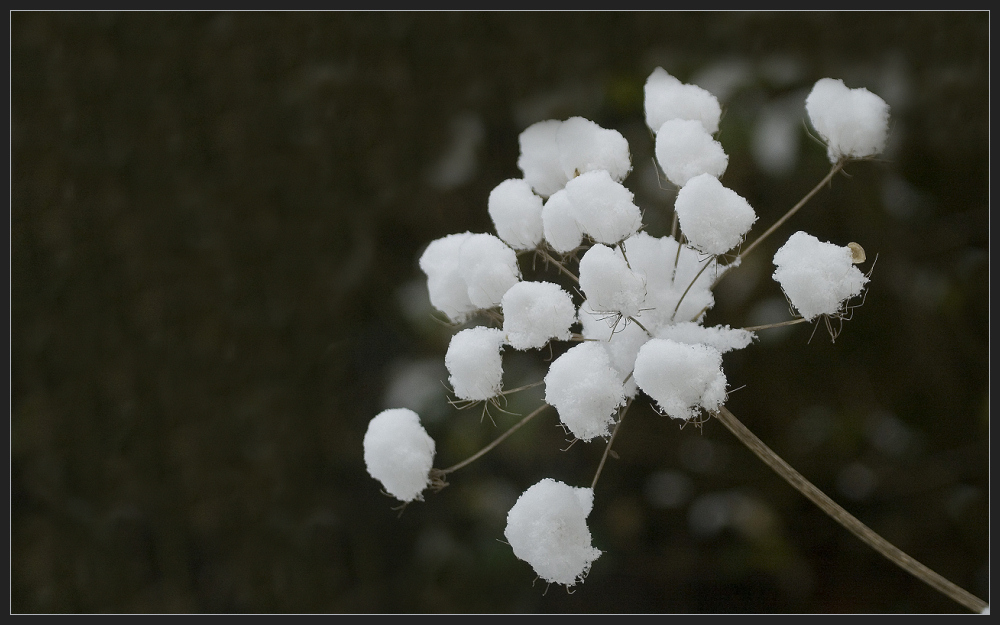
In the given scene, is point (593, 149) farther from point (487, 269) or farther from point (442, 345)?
point (442, 345)

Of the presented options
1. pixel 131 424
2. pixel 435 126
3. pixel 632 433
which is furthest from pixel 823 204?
pixel 131 424

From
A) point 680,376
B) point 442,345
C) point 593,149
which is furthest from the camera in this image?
point 442,345

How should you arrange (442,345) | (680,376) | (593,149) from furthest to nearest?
(442,345) → (593,149) → (680,376)

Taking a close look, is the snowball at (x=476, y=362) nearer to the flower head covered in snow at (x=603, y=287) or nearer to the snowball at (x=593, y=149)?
the flower head covered in snow at (x=603, y=287)

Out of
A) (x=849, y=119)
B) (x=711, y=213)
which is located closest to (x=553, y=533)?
(x=711, y=213)

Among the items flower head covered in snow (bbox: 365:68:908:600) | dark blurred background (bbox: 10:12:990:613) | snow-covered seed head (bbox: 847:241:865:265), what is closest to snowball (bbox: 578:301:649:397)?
flower head covered in snow (bbox: 365:68:908:600)
